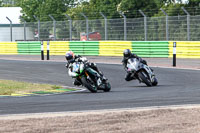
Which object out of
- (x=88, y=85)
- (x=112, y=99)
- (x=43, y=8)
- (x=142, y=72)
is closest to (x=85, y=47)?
(x=142, y=72)

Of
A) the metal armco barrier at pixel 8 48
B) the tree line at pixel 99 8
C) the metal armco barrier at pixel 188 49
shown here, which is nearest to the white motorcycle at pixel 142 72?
the metal armco barrier at pixel 188 49

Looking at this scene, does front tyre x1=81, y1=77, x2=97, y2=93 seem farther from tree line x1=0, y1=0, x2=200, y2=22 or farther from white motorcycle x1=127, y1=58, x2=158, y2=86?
tree line x1=0, y1=0, x2=200, y2=22

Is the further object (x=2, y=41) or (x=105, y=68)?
(x=2, y=41)

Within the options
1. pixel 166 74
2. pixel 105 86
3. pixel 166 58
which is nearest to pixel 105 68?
pixel 166 74

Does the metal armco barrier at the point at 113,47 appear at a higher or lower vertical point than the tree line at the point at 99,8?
lower

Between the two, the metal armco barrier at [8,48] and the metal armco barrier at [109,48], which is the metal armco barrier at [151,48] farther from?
the metal armco barrier at [8,48]

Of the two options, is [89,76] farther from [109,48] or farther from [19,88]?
[109,48]

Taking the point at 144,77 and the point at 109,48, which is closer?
the point at 144,77

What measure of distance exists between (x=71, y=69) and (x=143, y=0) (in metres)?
33.0

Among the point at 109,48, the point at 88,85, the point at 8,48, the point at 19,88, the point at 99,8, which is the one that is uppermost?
the point at 99,8

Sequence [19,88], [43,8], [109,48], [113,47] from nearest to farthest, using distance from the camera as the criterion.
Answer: [19,88], [113,47], [109,48], [43,8]

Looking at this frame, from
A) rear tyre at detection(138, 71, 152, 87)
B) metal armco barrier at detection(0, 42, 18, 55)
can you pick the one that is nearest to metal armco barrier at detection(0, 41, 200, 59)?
metal armco barrier at detection(0, 42, 18, 55)

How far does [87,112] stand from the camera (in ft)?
29.0

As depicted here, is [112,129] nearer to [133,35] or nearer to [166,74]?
[166,74]
